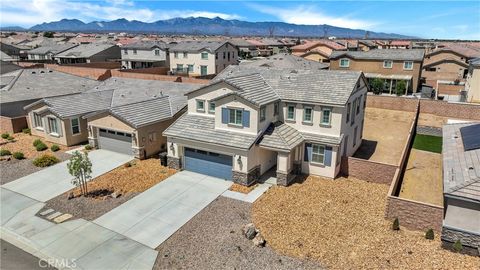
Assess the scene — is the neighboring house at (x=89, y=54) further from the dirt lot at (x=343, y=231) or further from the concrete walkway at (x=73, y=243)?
the dirt lot at (x=343, y=231)

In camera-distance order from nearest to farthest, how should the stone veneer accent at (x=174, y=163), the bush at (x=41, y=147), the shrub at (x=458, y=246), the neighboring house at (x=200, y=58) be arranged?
the shrub at (x=458, y=246) → the stone veneer accent at (x=174, y=163) → the bush at (x=41, y=147) → the neighboring house at (x=200, y=58)

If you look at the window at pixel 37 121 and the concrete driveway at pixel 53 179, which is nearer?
the concrete driveway at pixel 53 179

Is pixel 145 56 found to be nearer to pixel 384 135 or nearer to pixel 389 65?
pixel 389 65

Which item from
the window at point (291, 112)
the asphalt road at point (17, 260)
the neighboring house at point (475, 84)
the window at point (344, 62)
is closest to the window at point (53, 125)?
the asphalt road at point (17, 260)

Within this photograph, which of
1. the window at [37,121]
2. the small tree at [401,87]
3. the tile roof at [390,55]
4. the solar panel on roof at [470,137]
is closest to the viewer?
the solar panel on roof at [470,137]

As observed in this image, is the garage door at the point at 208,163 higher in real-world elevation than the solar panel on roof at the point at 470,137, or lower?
lower

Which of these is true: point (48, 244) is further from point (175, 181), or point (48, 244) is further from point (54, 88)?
point (54, 88)
